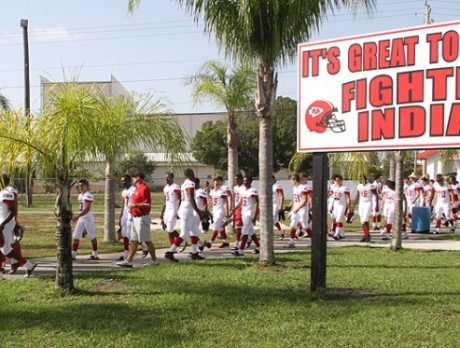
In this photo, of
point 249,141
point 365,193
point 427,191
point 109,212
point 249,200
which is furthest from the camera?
point 249,141

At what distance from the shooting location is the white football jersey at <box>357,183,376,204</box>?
56.9ft

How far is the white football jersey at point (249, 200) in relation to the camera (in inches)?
541

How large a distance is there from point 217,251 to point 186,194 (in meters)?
2.33

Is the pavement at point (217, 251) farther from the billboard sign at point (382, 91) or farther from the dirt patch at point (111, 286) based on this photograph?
the billboard sign at point (382, 91)

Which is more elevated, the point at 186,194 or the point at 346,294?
the point at 186,194

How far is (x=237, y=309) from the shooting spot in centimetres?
758

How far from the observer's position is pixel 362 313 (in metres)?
7.31

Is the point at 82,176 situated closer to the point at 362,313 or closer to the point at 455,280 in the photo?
the point at 362,313

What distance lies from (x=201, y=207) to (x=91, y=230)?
3248mm

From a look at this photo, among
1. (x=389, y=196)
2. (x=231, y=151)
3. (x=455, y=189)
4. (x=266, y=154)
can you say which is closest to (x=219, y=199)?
(x=231, y=151)

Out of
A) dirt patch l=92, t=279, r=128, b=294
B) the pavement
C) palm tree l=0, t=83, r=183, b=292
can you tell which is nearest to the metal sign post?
dirt patch l=92, t=279, r=128, b=294

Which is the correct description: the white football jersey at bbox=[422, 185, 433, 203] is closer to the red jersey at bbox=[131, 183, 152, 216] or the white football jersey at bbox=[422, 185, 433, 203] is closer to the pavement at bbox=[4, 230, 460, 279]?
the pavement at bbox=[4, 230, 460, 279]

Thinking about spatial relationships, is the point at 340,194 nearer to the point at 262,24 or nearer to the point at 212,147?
the point at 262,24

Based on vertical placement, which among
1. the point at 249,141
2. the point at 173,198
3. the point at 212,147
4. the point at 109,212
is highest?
the point at 249,141
